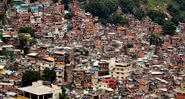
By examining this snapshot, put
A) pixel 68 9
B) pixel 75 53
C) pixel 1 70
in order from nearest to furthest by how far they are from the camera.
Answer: pixel 1 70
pixel 75 53
pixel 68 9

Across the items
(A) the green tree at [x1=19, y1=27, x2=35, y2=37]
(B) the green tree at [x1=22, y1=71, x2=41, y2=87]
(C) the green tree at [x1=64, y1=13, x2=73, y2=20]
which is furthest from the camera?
(C) the green tree at [x1=64, y1=13, x2=73, y2=20]

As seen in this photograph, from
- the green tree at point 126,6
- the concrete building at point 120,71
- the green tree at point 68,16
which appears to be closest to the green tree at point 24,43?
the concrete building at point 120,71

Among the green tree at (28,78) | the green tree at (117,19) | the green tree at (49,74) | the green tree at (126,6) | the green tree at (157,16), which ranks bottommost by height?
the green tree at (157,16)

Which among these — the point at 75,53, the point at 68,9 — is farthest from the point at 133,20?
the point at 75,53

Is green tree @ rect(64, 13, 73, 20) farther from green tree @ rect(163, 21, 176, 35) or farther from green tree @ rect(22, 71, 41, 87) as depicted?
green tree @ rect(22, 71, 41, 87)

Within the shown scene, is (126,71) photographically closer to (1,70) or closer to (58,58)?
(58,58)

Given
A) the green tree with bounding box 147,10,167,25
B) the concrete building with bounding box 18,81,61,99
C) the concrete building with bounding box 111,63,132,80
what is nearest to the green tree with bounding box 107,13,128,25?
the green tree with bounding box 147,10,167,25

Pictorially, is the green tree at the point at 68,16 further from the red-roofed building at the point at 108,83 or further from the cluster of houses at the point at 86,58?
the red-roofed building at the point at 108,83

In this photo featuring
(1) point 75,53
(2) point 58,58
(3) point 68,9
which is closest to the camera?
(2) point 58,58

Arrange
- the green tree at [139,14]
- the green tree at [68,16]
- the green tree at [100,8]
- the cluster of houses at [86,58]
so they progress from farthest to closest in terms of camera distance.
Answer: the green tree at [139,14]
the green tree at [100,8]
the green tree at [68,16]
the cluster of houses at [86,58]
